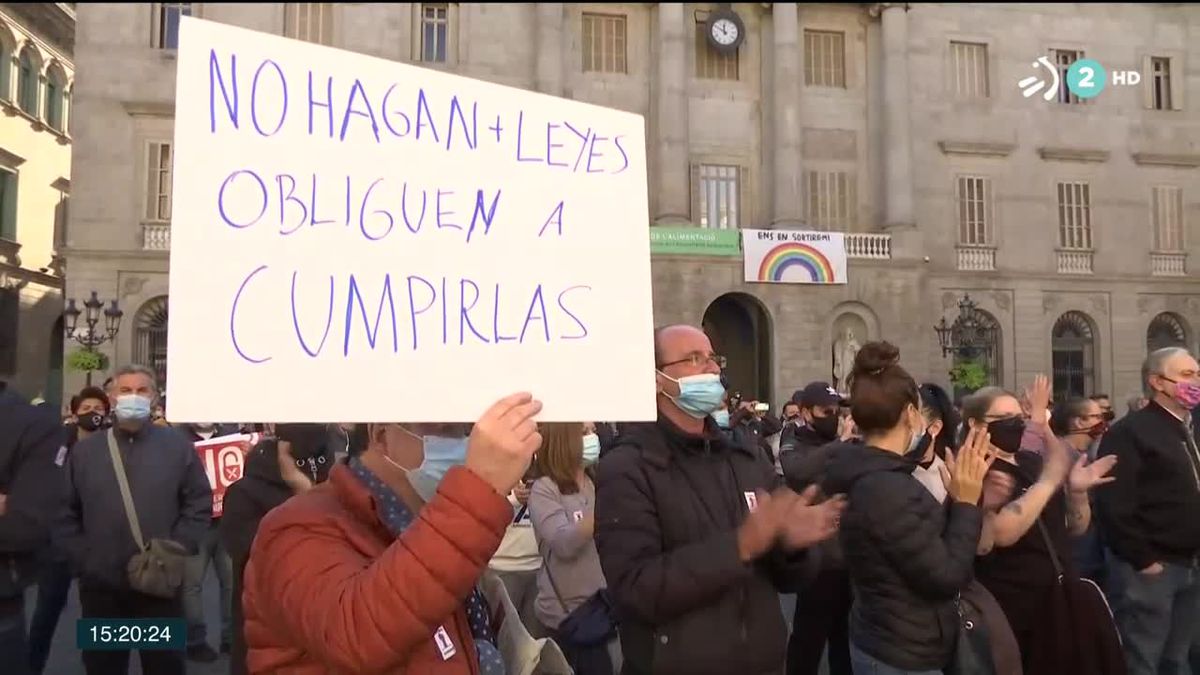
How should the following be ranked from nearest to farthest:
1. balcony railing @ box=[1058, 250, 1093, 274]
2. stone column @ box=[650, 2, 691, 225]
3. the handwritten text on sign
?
the handwritten text on sign < stone column @ box=[650, 2, 691, 225] < balcony railing @ box=[1058, 250, 1093, 274]

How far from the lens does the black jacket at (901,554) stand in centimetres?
303

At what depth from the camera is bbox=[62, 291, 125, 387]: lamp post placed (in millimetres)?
20734

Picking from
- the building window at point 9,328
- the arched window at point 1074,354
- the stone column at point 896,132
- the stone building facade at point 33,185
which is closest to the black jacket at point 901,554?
the stone column at point 896,132

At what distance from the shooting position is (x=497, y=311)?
188 cm

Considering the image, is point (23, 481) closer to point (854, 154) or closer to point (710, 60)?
point (710, 60)

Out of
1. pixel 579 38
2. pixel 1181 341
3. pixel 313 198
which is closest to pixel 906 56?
pixel 579 38

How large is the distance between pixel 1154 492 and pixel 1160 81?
29366 mm

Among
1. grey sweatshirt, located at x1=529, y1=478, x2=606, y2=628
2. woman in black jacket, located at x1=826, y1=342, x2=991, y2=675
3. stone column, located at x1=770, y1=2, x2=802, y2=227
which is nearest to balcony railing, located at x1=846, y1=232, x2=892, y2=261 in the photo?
stone column, located at x1=770, y1=2, x2=802, y2=227

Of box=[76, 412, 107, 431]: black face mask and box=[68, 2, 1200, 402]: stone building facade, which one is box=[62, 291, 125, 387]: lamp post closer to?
box=[68, 2, 1200, 402]: stone building facade

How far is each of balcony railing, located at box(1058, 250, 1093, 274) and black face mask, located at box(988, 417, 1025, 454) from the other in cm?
2651

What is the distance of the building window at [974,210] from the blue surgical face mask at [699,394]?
86.6ft

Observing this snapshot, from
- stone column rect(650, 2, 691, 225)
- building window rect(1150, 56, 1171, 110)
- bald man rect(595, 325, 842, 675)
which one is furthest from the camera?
building window rect(1150, 56, 1171, 110)
